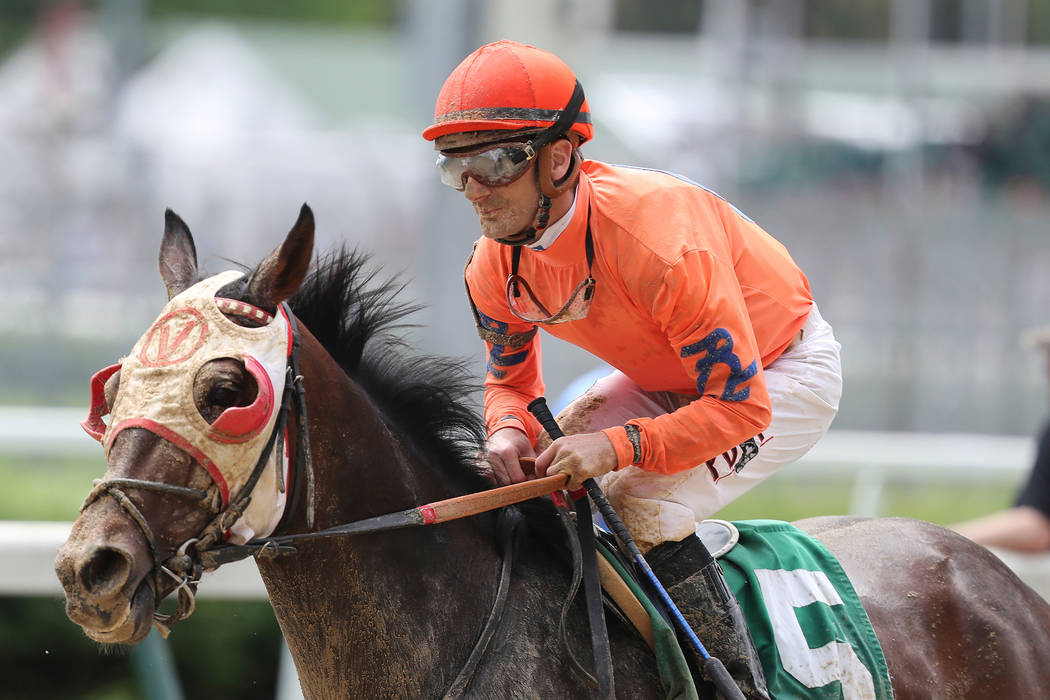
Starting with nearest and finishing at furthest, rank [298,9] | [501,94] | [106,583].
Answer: [106,583] → [501,94] → [298,9]

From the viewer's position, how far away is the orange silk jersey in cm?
287

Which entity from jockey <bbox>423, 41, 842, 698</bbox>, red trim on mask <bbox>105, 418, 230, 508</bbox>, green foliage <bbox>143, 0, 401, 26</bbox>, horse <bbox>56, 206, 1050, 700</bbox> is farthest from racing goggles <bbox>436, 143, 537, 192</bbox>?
green foliage <bbox>143, 0, 401, 26</bbox>

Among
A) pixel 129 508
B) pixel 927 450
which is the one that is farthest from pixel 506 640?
pixel 927 450

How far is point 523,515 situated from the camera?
3.09 metres

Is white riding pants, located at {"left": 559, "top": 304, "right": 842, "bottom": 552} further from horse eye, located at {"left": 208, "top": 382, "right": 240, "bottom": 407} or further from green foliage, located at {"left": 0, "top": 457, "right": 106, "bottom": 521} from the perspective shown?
green foliage, located at {"left": 0, "top": 457, "right": 106, "bottom": 521}

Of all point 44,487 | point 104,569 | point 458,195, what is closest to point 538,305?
point 104,569

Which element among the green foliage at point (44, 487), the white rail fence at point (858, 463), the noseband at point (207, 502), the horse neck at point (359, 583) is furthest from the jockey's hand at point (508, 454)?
the green foliage at point (44, 487)

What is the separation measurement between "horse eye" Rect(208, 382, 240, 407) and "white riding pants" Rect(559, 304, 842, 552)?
3.50 feet

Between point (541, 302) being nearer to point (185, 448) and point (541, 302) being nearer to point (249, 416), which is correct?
point (249, 416)

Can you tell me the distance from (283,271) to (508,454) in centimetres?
86

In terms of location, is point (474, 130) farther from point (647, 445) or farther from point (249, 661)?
point (249, 661)

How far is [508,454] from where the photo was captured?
10.4ft

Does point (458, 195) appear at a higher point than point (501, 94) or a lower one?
lower

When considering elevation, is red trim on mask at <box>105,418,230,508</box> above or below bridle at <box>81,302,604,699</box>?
above
